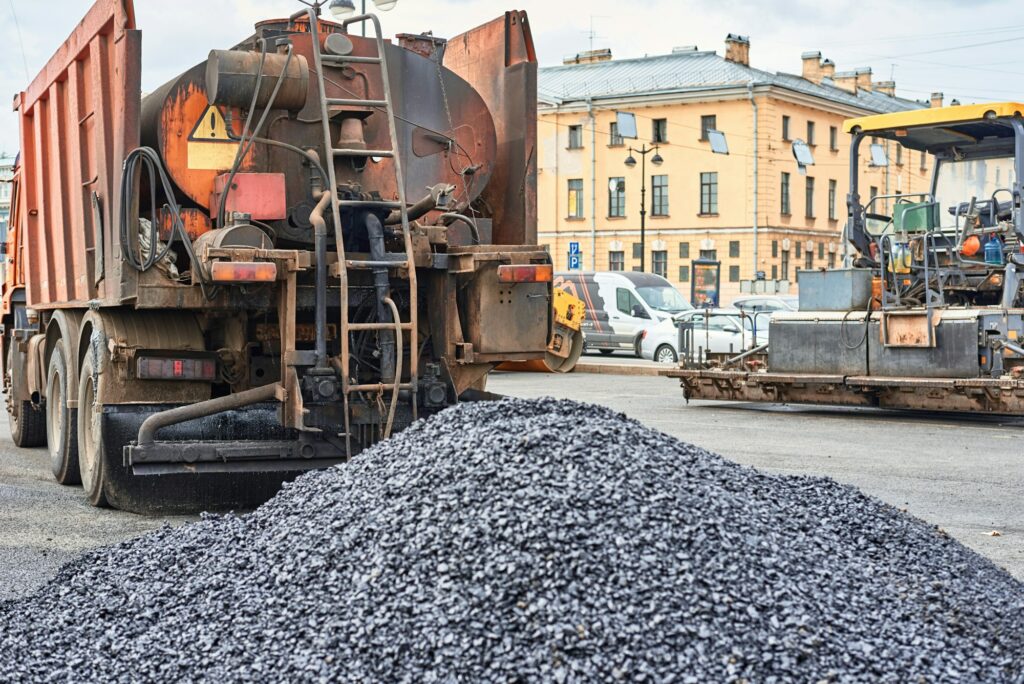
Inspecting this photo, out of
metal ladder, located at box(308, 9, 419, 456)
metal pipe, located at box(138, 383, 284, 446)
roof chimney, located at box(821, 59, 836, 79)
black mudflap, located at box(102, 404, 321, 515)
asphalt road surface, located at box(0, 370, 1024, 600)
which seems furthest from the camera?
roof chimney, located at box(821, 59, 836, 79)

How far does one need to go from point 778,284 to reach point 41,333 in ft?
129

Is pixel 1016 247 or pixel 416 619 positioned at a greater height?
pixel 1016 247

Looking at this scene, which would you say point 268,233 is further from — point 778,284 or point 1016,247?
point 778,284

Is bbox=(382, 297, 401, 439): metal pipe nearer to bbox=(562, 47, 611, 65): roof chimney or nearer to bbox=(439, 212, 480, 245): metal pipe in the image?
bbox=(439, 212, 480, 245): metal pipe

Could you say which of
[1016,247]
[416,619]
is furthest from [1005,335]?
[416,619]

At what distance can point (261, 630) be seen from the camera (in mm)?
4359

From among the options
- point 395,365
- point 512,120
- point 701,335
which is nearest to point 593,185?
point 701,335

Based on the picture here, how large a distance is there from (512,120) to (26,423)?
4.94 m

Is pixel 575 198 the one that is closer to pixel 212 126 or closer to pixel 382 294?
pixel 212 126

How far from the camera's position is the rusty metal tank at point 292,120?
7.52m

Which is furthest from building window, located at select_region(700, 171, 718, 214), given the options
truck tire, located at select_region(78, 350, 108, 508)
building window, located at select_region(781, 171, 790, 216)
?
truck tire, located at select_region(78, 350, 108, 508)

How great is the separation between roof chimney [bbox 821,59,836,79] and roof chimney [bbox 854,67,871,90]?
3218 millimetres

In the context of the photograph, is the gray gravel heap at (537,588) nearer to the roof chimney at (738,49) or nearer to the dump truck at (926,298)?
the dump truck at (926,298)

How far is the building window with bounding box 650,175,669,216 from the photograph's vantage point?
184 feet
